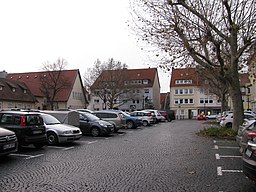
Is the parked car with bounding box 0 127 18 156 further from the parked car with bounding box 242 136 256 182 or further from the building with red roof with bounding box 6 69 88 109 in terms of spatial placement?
the building with red roof with bounding box 6 69 88 109

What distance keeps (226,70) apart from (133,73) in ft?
241

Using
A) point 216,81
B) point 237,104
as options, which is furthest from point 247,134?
point 216,81

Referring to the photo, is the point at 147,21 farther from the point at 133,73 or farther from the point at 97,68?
the point at 133,73

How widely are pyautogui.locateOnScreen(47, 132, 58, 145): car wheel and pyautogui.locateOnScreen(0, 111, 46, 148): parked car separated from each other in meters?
1.45

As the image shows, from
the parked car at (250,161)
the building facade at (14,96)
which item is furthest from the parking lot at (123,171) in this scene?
the building facade at (14,96)

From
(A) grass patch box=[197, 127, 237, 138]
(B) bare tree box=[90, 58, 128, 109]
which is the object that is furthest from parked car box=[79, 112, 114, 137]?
(B) bare tree box=[90, 58, 128, 109]

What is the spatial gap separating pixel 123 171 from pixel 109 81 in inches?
2305

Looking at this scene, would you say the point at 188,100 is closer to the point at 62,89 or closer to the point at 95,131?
the point at 62,89

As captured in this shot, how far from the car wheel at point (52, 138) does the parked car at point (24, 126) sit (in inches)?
57.3

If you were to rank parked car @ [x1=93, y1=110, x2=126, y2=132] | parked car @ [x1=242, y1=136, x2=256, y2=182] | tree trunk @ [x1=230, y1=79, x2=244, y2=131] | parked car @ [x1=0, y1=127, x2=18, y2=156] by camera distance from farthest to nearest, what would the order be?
1. parked car @ [x1=93, y1=110, x2=126, y2=132]
2. tree trunk @ [x1=230, y1=79, x2=244, y2=131]
3. parked car @ [x1=0, y1=127, x2=18, y2=156]
4. parked car @ [x1=242, y1=136, x2=256, y2=182]

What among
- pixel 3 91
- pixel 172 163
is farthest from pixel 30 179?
pixel 3 91

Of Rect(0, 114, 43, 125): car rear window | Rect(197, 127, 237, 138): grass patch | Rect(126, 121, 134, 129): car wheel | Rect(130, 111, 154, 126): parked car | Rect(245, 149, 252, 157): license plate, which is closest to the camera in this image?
Rect(245, 149, 252, 157): license plate

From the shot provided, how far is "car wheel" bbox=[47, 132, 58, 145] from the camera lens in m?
14.8

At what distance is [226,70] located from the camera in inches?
769
